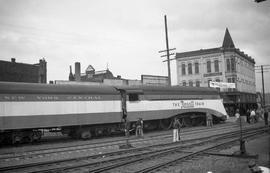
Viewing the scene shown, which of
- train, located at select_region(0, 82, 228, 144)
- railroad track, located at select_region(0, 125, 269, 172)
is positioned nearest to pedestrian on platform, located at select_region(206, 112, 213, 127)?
train, located at select_region(0, 82, 228, 144)

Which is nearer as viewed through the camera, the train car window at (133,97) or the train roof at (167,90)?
the train car window at (133,97)

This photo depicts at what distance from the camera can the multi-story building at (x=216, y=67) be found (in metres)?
50.7

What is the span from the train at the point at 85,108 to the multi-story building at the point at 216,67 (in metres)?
25.5

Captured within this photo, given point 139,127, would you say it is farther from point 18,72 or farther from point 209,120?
point 18,72

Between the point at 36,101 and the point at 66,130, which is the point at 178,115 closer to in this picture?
the point at 66,130

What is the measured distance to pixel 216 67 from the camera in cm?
5159

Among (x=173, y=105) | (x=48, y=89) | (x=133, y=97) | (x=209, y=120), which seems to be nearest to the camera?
(x=48, y=89)

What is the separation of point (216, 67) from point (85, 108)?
38263 millimetres

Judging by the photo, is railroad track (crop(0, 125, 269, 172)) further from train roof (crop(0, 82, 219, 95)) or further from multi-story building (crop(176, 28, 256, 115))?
multi-story building (crop(176, 28, 256, 115))

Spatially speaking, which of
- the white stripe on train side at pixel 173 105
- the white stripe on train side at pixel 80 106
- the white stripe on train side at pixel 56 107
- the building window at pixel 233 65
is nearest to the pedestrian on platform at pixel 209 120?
the white stripe on train side at pixel 173 105

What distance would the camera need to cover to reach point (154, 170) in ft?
31.9

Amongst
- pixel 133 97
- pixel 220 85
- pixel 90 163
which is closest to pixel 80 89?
pixel 133 97

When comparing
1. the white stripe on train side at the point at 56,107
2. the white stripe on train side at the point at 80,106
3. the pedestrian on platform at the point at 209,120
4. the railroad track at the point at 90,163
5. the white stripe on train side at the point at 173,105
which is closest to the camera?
the railroad track at the point at 90,163

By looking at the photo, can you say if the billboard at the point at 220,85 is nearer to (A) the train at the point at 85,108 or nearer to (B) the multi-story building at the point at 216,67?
(B) the multi-story building at the point at 216,67
